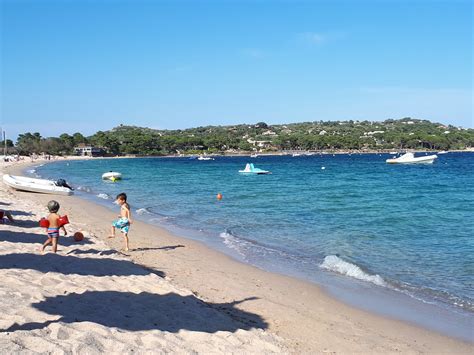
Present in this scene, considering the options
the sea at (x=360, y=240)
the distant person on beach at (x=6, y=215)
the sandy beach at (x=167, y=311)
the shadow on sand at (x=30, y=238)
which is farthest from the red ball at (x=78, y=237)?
the sea at (x=360, y=240)

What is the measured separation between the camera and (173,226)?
18781mm

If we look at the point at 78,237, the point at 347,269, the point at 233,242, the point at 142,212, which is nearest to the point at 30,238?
the point at 78,237

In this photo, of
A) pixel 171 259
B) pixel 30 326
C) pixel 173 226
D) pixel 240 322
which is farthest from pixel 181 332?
pixel 173 226

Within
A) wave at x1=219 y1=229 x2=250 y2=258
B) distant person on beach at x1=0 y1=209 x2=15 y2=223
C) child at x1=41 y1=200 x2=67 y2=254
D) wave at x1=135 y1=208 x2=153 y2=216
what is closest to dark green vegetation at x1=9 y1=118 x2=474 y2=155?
wave at x1=135 y1=208 x2=153 y2=216

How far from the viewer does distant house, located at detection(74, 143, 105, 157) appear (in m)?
144

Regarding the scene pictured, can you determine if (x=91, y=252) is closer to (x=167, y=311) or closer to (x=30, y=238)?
(x=30, y=238)

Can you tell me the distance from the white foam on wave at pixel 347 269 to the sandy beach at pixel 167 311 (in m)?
1.47

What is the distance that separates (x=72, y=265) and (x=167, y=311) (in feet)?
10.3

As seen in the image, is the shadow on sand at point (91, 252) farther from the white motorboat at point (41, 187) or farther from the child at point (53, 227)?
the white motorboat at point (41, 187)

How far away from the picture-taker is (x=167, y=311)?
7.03 metres

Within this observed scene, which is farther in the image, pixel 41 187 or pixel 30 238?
pixel 41 187

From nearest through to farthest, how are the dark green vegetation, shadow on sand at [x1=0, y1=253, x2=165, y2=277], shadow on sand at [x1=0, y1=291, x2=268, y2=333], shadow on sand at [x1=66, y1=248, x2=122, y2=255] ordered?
shadow on sand at [x1=0, y1=291, x2=268, y2=333] < shadow on sand at [x1=0, y1=253, x2=165, y2=277] < shadow on sand at [x1=66, y1=248, x2=122, y2=255] < the dark green vegetation

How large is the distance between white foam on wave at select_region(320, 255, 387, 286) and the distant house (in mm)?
139741

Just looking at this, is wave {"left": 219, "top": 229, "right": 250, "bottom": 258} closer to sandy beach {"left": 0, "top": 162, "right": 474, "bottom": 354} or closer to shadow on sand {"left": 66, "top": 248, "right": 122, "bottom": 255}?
sandy beach {"left": 0, "top": 162, "right": 474, "bottom": 354}
